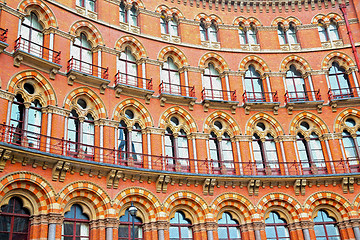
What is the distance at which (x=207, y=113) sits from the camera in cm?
2473

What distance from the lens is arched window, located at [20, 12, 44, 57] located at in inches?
798

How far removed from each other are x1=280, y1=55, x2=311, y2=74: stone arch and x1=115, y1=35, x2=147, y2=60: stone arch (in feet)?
30.9

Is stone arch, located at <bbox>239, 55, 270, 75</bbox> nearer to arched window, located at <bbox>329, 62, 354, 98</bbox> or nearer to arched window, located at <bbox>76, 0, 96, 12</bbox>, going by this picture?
arched window, located at <bbox>329, 62, 354, 98</bbox>

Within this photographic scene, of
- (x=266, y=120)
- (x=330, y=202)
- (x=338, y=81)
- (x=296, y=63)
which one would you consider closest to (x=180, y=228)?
(x=266, y=120)

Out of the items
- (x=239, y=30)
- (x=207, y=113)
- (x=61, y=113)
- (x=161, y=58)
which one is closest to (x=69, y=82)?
(x=61, y=113)

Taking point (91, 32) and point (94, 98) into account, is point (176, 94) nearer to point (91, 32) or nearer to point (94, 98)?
point (94, 98)

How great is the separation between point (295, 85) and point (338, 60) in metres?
3.42

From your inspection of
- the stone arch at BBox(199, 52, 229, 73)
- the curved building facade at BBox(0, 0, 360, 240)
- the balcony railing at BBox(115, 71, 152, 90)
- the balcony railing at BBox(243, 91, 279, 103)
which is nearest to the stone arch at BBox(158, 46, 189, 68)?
the curved building facade at BBox(0, 0, 360, 240)

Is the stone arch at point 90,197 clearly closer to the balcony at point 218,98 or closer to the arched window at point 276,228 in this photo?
the balcony at point 218,98

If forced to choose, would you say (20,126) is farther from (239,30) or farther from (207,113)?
(239,30)

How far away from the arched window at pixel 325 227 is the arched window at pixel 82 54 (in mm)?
15379

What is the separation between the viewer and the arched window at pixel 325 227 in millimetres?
23172

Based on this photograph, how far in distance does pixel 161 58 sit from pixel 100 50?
3952mm

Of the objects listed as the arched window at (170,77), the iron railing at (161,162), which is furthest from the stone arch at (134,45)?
the iron railing at (161,162)
